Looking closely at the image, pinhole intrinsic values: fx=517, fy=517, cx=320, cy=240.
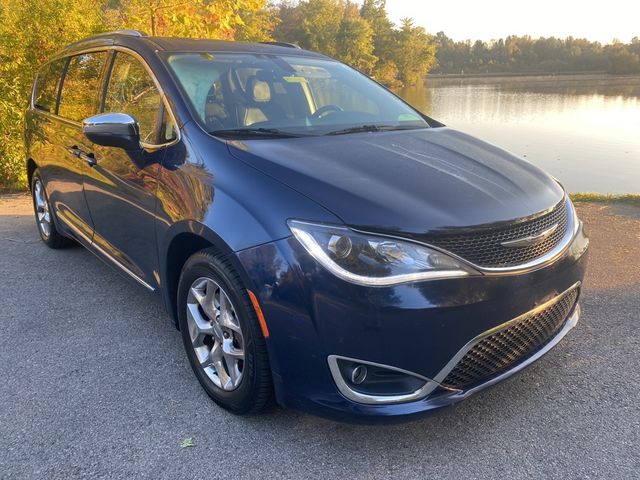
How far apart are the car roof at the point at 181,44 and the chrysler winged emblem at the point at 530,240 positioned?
2224 mm

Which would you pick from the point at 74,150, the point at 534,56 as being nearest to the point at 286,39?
the point at 534,56

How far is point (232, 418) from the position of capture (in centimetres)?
246

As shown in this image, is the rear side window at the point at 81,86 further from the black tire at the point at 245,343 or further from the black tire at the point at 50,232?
the black tire at the point at 245,343

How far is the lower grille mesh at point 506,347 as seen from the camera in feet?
6.79

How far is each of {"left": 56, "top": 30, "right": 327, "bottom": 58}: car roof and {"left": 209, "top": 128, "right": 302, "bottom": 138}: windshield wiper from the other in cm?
83

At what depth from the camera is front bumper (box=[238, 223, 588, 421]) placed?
Answer: 1895 mm

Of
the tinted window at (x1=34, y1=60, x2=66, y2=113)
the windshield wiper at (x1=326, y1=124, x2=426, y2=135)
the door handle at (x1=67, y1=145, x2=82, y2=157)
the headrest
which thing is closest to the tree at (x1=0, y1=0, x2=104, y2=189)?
the tinted window at (x1=34, y1=60, x2=66, y2=113)

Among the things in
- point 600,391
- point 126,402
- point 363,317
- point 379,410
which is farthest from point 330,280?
point 600,391

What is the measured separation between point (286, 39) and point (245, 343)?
64.0 meters

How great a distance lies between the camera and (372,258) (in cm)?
191

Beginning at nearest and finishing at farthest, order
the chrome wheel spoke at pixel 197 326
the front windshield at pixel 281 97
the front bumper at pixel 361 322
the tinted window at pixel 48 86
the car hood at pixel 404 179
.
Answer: the front bumper at pixel 361 322 → the car hood at pixel 404 179 → the chrome wheel spoke at pixel 197 326 → the front windshield at pixel 281 97 → the tinted window at pixel 48 86

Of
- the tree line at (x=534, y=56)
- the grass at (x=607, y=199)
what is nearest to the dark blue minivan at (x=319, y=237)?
the grass at (x=607, y=199)

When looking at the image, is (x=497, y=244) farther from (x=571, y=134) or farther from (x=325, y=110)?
(x=571, y=134)

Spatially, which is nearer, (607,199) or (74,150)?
(74,150)
